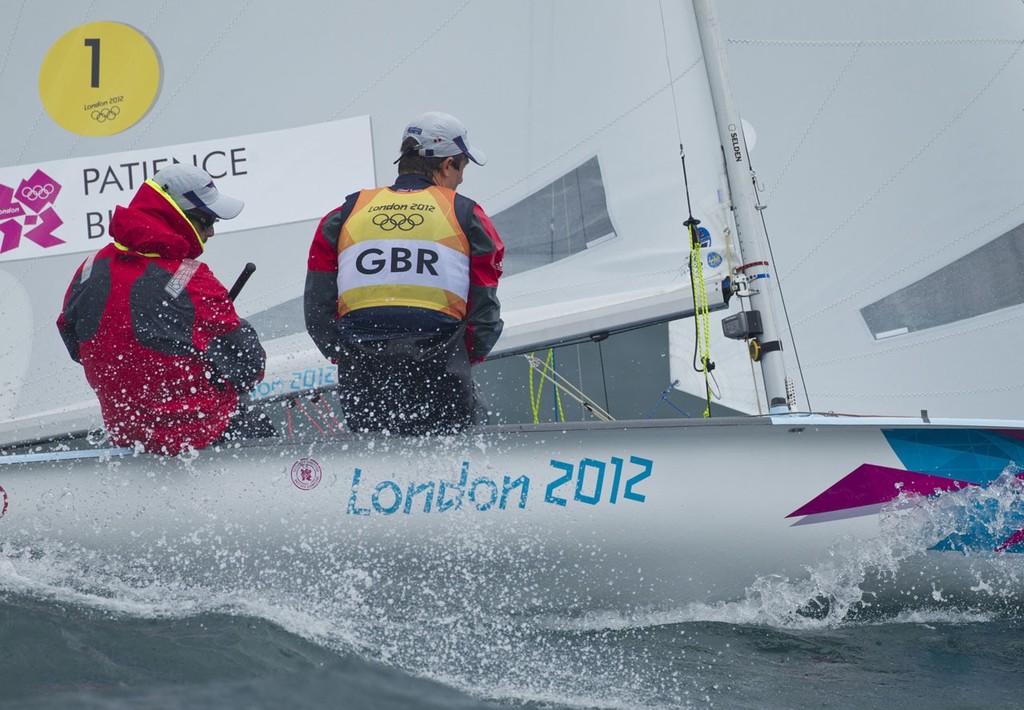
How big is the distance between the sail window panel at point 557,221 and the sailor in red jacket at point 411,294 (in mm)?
1103

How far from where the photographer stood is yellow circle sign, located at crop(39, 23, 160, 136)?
3605mm

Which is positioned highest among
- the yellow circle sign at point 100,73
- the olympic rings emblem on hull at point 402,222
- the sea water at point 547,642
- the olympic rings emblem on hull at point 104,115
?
the yellow circle sign at point 100,73

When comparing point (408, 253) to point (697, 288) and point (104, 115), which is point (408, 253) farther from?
point (104, 115)

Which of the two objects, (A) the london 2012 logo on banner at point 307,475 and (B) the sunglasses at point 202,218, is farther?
(B) the sunglasses at point 202,218

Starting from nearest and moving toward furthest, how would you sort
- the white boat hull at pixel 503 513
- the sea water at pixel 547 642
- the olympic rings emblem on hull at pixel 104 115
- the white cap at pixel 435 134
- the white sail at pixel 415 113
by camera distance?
the sea water at pixel 547 642, the white boat hull at pixel 503 513, the white cap at pixel 435 134, the white sail at pixel 415 113, the olympic rings emblem on hull at pixel 104 115

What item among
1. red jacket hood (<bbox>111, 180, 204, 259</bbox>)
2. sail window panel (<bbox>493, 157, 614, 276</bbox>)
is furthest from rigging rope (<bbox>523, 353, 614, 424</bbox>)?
red jacket hood (<bbox>111, 180, 204, 259</bbox>)

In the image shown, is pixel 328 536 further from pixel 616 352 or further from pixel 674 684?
pixel 616 352

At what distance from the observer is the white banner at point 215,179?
3510mm

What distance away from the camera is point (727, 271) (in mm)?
3291

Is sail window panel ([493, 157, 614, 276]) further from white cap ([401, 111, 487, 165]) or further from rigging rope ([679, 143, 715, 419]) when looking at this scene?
white cap ([401, 111, 487, 165])

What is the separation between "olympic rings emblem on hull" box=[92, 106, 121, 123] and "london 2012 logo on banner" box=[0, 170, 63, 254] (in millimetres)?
244

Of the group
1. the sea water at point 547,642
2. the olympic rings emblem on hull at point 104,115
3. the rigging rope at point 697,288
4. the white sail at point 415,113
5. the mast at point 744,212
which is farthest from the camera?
the olympic rings emblem on hull at point 104,115

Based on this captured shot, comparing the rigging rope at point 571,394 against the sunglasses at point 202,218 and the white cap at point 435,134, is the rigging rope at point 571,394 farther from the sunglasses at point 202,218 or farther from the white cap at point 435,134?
the sunglasses at point 202,218

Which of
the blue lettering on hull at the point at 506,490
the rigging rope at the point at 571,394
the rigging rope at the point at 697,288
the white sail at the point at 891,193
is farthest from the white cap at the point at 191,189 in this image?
the white sail at the point at 891,193
